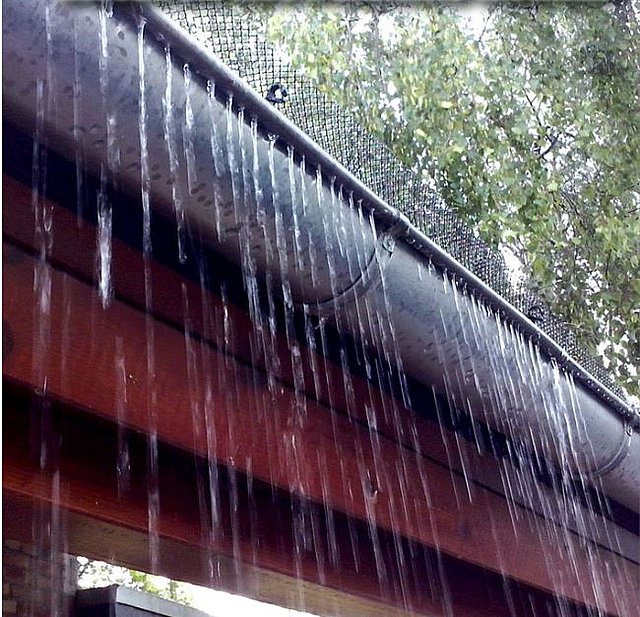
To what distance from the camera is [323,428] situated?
2.26m

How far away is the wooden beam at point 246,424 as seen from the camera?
1603 mm

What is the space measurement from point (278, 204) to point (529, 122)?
201 inches

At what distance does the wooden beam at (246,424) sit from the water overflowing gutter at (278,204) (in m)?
0.27

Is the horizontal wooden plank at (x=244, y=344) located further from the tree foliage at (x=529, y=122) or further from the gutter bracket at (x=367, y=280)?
the tree foliage at (x=529, y=122)

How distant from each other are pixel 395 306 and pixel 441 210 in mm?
654

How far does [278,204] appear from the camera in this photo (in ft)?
5.25

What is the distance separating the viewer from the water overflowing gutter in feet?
4.20

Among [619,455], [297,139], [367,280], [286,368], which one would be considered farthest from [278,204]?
[619,455]

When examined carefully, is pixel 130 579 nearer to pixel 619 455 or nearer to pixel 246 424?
pixel 619 455

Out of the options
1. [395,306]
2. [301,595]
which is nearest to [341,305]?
[395,306]

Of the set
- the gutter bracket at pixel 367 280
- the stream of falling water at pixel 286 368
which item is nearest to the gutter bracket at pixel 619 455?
the stream of falling water at pixel 286 368

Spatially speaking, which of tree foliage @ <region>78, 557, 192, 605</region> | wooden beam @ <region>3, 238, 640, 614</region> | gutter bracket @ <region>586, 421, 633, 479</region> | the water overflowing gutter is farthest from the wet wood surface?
tree foliage @ <region>78, 557, 192, 605</region>

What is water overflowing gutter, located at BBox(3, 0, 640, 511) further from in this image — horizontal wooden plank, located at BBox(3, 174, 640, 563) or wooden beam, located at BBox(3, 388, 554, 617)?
wooden beam, located at BBox(3, 388, 554, 617)

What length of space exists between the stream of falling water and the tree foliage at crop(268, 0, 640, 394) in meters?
3.19
